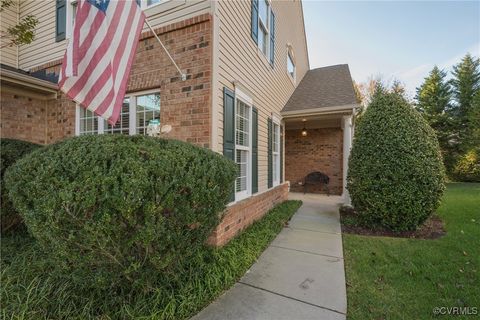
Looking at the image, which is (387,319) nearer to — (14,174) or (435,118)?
(14,174)

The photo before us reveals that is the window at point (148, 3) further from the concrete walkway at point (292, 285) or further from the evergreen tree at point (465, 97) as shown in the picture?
the evergreen tree at point (465, 97)

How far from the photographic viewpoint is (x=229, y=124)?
4.44 m

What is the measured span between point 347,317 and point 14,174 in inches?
138

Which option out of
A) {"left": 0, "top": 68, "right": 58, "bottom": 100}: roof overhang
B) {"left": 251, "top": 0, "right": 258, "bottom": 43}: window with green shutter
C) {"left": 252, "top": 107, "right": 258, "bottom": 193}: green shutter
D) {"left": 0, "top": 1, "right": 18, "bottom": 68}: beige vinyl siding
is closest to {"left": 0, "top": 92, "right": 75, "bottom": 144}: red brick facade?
{"left": 0, "top": 68, "right": 58, "bottom": 100}: roof overhang

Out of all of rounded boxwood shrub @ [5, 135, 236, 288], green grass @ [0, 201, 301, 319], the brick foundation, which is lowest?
green grass @ [0, 201, 301, 319]

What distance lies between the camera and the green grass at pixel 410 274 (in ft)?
8.65

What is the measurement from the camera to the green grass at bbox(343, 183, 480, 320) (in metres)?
2.64

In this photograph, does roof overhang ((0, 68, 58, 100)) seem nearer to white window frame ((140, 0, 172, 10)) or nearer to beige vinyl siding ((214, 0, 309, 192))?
white window frame ((140, 0, 172, 10))

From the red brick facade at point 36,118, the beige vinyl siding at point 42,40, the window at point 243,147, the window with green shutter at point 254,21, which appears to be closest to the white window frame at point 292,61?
the window with green shutter at point 254,21

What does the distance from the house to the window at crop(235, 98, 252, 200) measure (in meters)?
0.02

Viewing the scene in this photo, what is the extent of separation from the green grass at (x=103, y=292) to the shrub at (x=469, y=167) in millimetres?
20209

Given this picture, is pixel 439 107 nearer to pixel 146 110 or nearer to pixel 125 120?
pixel 146 110

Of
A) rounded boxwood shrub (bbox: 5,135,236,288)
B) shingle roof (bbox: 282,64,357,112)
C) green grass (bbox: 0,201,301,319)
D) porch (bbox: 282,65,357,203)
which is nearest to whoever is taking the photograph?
rounded boxwood shrub (bbox: 5,135,236,288)

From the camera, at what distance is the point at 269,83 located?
7082mm
